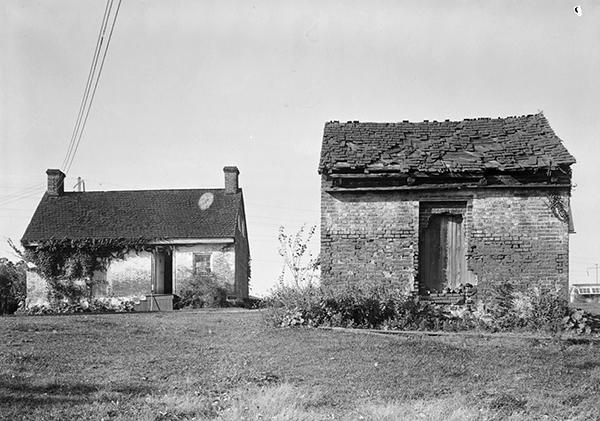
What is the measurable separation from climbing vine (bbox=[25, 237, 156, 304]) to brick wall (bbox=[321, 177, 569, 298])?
1639 centimetres

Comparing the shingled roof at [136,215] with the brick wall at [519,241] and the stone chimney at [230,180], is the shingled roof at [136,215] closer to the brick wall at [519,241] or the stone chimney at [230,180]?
the stone chimney at [230,180]

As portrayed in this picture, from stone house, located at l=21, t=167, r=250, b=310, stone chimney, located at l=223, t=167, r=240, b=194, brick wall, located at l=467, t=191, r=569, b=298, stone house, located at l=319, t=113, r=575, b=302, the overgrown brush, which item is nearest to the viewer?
the overgrown brush

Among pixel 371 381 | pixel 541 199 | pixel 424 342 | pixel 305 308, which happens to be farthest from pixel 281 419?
pixel 541 199

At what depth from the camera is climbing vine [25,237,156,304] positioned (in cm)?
3042

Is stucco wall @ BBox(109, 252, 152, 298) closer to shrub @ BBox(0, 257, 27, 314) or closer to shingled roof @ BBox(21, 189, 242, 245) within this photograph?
shingled roof @ BBox(21, 189, 242, 245)

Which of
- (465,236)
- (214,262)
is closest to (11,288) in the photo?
(214,262)

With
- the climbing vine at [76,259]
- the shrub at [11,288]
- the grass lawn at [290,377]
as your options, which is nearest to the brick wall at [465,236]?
the grass lawn at [290,377]

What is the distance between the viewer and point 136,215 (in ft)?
106

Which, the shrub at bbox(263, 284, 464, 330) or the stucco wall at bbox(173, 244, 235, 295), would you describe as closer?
Answer: the shrub at bbox(263, 284, 464, 330)

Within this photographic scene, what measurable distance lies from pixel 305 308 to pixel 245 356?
3.33m

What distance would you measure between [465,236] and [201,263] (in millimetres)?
16944

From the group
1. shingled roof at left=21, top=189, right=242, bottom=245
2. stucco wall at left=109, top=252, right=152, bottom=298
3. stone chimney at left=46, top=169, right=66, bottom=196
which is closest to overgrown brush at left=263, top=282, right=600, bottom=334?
shingled roof at left=21, top=189, right=242, bottom=245

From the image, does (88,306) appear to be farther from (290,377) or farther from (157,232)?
(290,377)

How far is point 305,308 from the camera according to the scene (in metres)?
14.9
